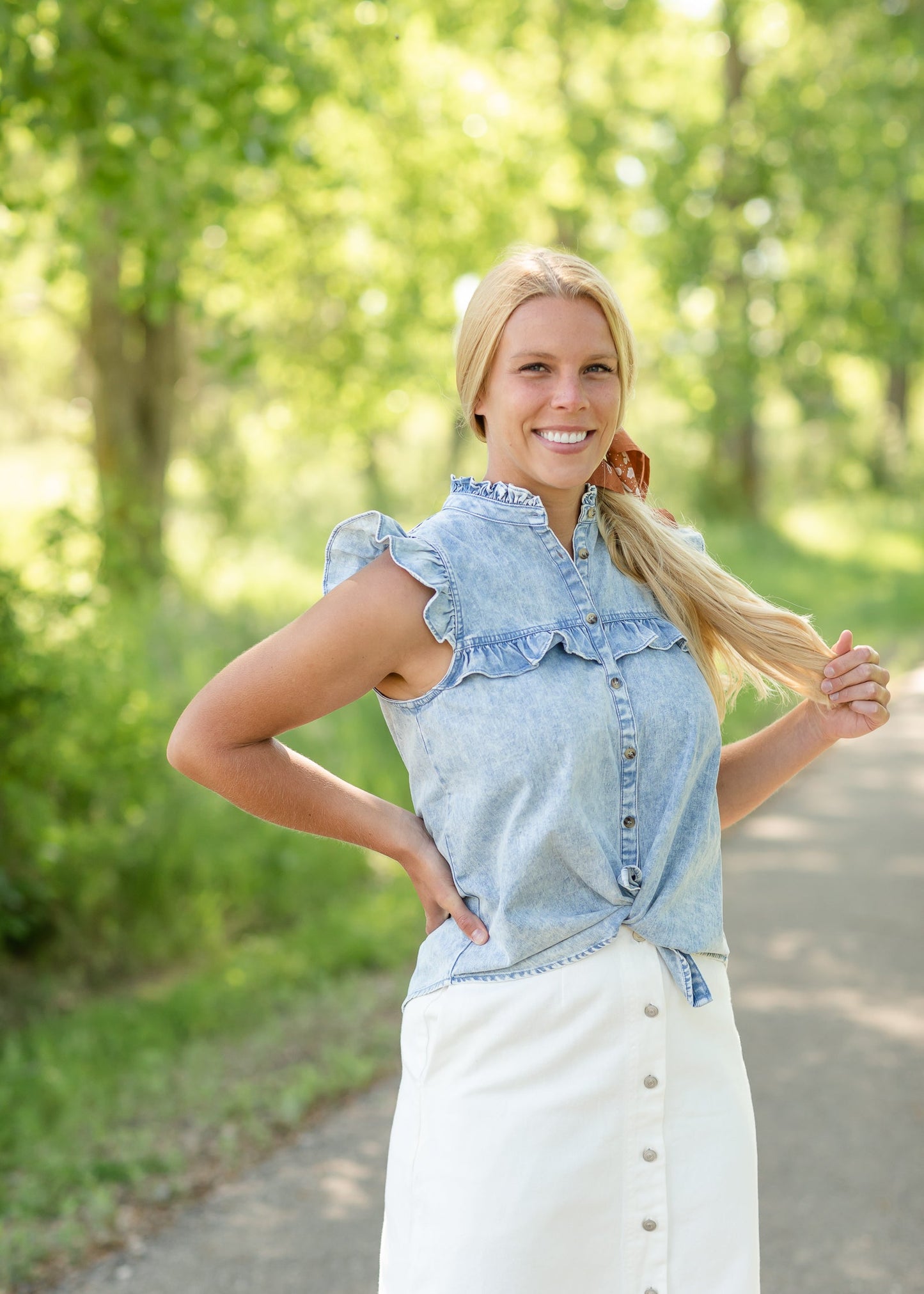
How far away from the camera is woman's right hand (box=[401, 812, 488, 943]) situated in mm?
1978

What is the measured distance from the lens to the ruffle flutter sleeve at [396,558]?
1913mm

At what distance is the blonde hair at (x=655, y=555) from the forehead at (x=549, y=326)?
1 cm

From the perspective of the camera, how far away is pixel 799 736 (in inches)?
94.0

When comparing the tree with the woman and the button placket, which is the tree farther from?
the button placket

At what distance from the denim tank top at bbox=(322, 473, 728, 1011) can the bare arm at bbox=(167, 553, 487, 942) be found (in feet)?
0.12

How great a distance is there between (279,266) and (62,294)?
10.6 ft

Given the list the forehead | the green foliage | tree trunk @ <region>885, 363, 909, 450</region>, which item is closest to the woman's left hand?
the forehead

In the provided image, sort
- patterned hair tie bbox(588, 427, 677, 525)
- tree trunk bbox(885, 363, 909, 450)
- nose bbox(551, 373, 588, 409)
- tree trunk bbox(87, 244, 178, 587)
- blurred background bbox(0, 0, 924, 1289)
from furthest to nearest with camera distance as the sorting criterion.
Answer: tree trunk bbox(885, 363, 909, 450), tree trunk bbox(87, 244, 178, 587), blurred background bbox(0, 0, 924, 1289), patterned hair tie bbox(588, 427, 677, 525), nose bbox(551, 373, 588, 409)

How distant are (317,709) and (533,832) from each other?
1.17ft

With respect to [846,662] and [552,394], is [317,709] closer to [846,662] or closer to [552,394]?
[552,394]

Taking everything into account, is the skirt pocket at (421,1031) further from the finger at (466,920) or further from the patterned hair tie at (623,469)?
the patterned hair tie at (623,469)

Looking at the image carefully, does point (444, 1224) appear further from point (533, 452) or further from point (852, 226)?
point (852, 226)

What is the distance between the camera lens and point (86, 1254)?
3.67 m

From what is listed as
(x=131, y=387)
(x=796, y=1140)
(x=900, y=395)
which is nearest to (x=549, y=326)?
(x=796, y=1140)
